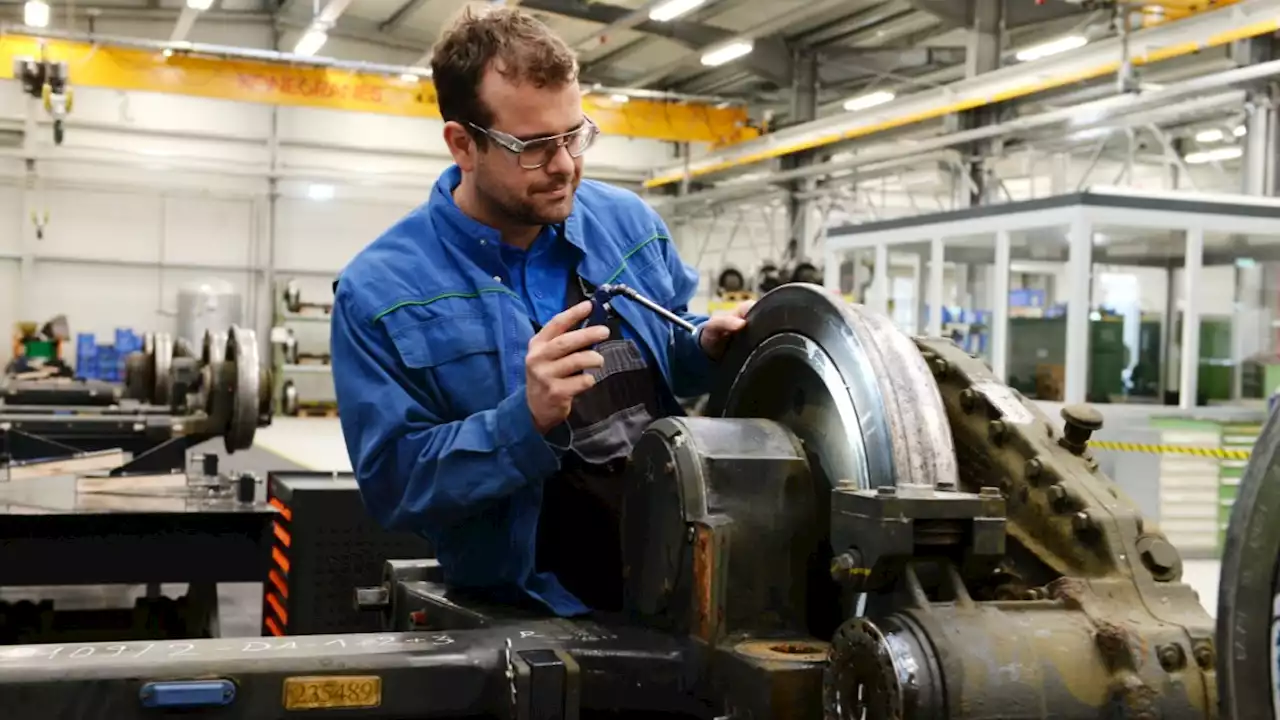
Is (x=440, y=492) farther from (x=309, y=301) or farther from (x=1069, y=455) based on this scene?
(x=309, y=301)

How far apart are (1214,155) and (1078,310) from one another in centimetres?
726

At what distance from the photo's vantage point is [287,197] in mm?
17016

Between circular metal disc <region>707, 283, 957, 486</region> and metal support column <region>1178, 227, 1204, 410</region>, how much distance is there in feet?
23.1

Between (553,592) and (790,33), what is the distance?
41.6ft

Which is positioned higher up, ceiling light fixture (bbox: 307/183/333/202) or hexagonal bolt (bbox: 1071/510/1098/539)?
ceiling light fixture (bbox: 307/183/333/202)

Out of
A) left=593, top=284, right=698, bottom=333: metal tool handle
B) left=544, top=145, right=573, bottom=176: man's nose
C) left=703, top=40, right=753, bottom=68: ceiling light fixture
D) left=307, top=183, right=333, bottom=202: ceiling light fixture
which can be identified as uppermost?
left=703, top=40, right=753, bottom=68: ceiling light fixture

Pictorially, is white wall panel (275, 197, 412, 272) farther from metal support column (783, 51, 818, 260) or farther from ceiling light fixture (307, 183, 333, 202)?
metal support column (783, 51, 818, 260)

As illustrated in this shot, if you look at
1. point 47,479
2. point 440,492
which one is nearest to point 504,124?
point 440,492

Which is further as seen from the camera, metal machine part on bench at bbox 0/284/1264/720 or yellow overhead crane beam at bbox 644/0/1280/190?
yellow overhead crane beam at bbox 644/0/1280/190

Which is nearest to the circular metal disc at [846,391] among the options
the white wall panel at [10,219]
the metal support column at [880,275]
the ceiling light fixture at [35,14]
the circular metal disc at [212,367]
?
the circular metal disc at [212,367]

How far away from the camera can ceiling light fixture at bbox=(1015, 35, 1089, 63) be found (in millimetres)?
10836

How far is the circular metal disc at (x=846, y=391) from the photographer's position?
4.65 ft

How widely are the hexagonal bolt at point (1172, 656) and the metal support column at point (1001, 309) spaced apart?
755 cm

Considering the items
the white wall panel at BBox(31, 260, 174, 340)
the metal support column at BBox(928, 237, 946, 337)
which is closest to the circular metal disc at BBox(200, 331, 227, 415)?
the metal support column at BBox(928, 237, 946, 337)
